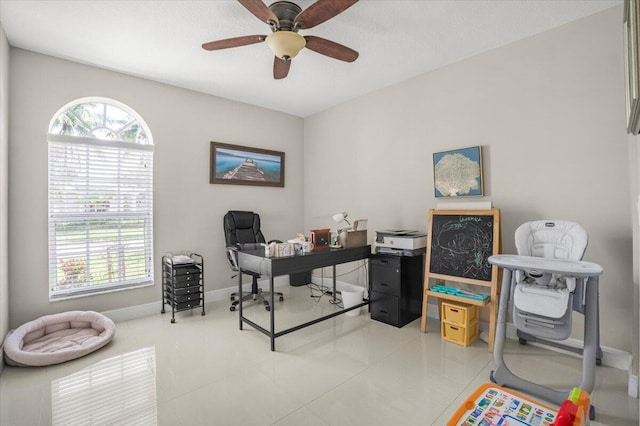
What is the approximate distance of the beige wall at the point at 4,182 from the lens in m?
2.48

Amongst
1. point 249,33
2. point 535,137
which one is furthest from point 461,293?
point 249,33

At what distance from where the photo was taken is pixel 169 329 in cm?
310

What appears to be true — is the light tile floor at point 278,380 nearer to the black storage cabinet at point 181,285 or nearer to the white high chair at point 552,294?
the white high chair at point 552,294

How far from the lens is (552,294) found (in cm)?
189

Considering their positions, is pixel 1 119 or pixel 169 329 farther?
pixel 169 329

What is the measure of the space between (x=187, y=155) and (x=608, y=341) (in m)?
4.58

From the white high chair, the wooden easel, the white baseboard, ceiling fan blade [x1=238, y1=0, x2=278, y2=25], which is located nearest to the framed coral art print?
the wooden easel

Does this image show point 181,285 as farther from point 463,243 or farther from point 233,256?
point 463,243

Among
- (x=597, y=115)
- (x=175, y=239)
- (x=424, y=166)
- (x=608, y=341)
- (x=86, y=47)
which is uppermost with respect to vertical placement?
(x=86, y=47)

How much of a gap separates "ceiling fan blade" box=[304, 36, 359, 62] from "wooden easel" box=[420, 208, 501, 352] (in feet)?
5.50

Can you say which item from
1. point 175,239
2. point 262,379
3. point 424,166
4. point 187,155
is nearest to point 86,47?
point 187,155

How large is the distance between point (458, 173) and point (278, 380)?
100 inches

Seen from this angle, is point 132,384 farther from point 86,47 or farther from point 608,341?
point 608,341

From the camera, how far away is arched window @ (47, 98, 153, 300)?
3.06 m
